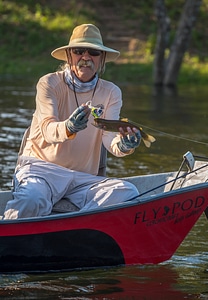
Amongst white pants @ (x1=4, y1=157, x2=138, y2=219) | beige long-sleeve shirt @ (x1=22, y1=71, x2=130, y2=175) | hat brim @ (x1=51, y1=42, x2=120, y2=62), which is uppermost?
hat brim @ (x1=51, y1=42, x2=120, y2=62)

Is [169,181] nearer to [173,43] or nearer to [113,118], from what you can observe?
[113,118]

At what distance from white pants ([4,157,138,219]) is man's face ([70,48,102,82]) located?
2.40ft

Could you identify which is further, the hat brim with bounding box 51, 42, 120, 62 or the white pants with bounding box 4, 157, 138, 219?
the hat brim with bounding box 51, 42, 120, 62

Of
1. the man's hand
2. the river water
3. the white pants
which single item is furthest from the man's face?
the river water

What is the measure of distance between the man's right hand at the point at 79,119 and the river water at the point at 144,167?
1.17m

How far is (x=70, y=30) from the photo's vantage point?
30.1 m

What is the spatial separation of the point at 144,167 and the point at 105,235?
203 inches

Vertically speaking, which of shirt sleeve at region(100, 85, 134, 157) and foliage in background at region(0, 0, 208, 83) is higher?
shirt sleeve at region(100, 85, 134, 157)

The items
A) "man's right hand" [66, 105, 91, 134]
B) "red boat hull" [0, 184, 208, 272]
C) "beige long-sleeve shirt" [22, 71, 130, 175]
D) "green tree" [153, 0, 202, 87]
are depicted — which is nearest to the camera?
"man's right hand" [66, 105, 91, 134]

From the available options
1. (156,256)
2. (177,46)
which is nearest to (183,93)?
(177,46)

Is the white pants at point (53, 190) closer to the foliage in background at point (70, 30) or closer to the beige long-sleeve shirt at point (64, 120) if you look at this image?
the beige long-sleeve shirt at point (64, 120)

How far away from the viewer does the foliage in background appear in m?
27.3

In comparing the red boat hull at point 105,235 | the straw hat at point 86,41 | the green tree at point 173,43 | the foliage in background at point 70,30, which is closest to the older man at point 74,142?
the straw hat at point 86,41

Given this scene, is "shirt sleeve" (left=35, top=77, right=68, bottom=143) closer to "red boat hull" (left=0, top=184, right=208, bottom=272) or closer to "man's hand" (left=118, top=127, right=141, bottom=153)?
"man's hand" (left=118, top=127, right=141, bottom=153)
